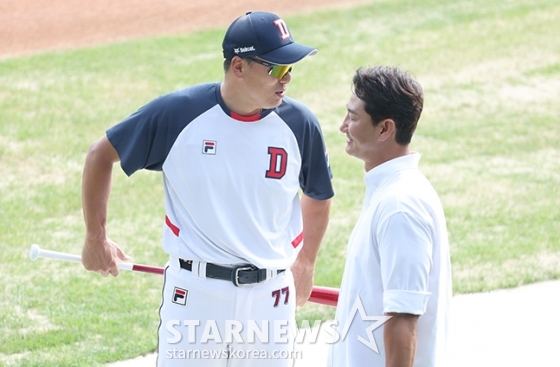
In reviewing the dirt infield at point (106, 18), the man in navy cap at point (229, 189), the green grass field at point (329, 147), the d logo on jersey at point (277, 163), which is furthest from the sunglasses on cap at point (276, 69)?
the dirt infield at point (106, 18)

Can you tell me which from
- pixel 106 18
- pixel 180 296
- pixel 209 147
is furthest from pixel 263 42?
pixel 106 18

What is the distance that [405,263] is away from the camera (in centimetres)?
286

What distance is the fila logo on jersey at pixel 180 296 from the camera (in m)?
3.89

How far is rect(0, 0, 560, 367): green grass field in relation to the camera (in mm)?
6520

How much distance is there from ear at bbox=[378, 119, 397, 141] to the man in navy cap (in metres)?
0.85

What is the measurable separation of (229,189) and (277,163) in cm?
24

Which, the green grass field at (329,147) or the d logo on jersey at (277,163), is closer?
the d logo on jersey at (277,163)

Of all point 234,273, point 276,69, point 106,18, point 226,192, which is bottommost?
point 234,273

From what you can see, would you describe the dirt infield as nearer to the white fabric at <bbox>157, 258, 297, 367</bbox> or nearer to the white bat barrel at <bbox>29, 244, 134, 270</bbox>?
the white bat barrel at <bbox>29, 244, 134, 270</bbox>

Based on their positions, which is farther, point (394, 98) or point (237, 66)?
point (237, 66)

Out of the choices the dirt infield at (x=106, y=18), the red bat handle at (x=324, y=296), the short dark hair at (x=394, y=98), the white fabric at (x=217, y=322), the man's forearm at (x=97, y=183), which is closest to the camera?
the short dark hair at (x=394, y=98)

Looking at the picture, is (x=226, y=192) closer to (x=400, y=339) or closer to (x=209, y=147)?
(x=209, y=147)

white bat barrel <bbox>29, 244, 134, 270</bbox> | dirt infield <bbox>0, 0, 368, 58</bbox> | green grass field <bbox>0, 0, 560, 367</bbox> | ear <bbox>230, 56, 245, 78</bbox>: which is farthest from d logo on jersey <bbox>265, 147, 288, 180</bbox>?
dirt infield <bbox>0, 0, 368, 58</bbox>

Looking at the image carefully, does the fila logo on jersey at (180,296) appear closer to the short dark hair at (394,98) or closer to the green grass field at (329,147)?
the short dark hair at (394,98)
